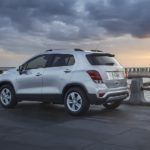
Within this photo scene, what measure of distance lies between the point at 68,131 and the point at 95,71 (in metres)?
2.81

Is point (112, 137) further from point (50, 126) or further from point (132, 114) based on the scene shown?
point (132, 114)

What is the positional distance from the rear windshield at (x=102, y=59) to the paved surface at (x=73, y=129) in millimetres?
1444

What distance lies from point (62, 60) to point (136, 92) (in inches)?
138

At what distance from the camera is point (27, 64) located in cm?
1398

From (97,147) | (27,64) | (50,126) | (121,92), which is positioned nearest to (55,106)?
(27,64)

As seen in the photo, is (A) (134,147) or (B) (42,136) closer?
(A) (134,147)

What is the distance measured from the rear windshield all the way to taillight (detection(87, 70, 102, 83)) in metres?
0.35

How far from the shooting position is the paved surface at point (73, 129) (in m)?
8.39

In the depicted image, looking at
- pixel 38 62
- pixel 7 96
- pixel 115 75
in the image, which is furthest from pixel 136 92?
pixel 7 96

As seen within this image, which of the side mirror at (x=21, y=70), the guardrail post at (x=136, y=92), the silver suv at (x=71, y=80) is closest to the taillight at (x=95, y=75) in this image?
the silver suv at (x=71, y=80)

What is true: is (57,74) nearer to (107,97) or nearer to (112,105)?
(107,97)

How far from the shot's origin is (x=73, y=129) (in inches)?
400

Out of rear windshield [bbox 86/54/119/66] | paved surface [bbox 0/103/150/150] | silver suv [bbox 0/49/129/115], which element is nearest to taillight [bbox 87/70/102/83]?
silver suv [bbox 0/49/129/115]

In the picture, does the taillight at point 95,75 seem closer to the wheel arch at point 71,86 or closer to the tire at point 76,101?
the wheel arch at point 71,86
